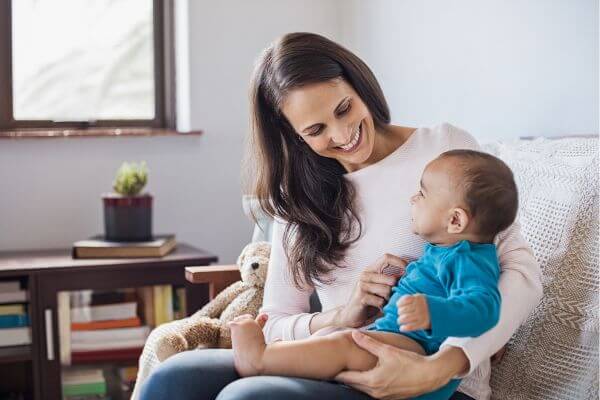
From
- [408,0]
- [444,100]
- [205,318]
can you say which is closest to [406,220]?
[205,318]

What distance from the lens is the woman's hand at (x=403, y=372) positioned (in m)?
1.45

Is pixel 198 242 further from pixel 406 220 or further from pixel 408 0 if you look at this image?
pixel 406 220

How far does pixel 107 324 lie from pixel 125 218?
329mm

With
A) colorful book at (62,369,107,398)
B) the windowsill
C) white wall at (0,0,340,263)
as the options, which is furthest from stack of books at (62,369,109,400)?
the windowsill

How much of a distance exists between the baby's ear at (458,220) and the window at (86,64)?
194 cm

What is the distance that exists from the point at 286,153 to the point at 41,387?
4.19 feet

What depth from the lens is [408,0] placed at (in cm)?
282

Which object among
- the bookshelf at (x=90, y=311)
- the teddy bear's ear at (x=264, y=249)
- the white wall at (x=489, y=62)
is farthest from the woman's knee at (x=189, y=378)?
the bookshelf at (x=90, y=311)

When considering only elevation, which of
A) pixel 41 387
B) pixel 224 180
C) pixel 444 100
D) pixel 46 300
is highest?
pixel 444 100

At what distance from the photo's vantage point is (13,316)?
2721 millimetres

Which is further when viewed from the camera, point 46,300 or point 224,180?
point 224,180

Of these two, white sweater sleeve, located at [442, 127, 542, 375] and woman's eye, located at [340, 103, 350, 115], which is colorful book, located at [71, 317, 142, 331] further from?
white sweater sleeve, located at [442, 127, 542, 375]

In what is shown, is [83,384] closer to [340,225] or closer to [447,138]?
[340,225]

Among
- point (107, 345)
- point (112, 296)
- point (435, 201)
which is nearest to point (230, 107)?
point (112, 296)
